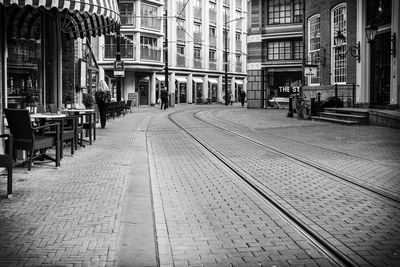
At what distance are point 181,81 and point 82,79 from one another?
41.4 meters

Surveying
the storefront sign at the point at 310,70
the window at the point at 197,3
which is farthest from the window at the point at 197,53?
the storefront sign at the point at 310,70

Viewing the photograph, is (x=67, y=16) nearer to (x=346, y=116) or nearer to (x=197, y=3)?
(x=346, y=116)

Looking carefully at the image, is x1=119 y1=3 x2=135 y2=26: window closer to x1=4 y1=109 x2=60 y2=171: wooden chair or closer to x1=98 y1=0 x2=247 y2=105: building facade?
x1=98 y1=0 x2=247 y2=105: building facade

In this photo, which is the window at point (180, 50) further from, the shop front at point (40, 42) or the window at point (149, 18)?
the shop front at point (40, 42)

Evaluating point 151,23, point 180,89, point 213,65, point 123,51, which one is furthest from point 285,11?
point 213,65

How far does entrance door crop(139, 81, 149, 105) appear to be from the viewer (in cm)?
5297

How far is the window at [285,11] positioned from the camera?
38.6 m

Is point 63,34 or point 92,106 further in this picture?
point 92,106

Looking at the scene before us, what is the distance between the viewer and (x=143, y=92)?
174 ft

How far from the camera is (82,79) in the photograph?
17.7 meters

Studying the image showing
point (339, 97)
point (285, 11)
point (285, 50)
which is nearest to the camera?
point (339, 97)

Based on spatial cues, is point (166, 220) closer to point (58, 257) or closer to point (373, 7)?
point (58, 257)

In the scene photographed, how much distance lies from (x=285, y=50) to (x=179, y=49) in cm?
2046

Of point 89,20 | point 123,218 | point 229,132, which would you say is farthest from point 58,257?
point 229,132
